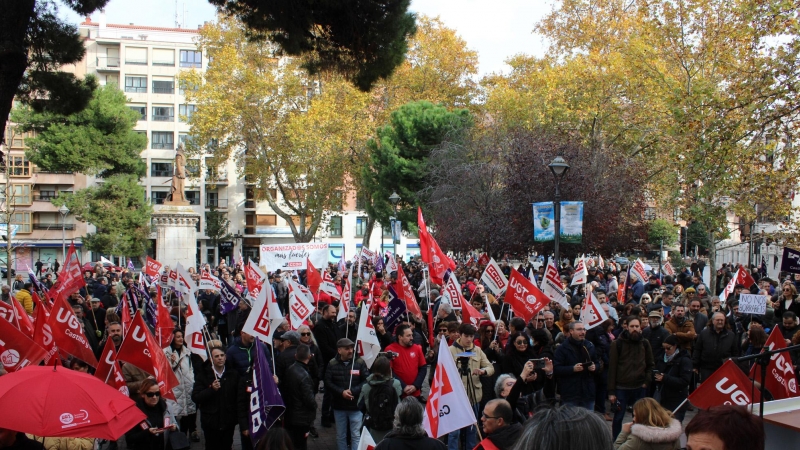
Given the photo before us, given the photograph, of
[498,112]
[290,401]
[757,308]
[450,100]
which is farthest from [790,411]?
[450,100]

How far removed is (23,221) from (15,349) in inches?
2325

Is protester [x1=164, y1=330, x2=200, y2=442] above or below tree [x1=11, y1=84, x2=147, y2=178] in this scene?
below

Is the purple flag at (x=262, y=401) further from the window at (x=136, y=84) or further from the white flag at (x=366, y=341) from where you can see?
the window at (x=136, y=84)

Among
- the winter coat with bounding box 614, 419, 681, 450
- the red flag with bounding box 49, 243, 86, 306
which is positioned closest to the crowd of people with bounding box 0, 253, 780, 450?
the winter coat with bounding box 614, 419, 681, 450

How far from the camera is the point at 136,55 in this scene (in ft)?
214

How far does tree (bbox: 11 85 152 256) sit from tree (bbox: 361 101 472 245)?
19.3 m

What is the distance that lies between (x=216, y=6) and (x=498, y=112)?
31.0m

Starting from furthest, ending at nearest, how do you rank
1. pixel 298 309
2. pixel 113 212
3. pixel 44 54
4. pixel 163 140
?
pixel 163 140 → pixel 113 212 → pixel 298 309 → pixel 44 54

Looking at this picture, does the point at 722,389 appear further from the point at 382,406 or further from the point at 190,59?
the point at 190,59

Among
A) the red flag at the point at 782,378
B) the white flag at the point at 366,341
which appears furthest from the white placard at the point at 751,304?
the white flag at the point at 366,341

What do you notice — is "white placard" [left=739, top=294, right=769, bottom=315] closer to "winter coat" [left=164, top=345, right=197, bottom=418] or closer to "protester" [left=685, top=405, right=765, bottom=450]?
"winter coat" [left=164, top=345, right=197, bottom=418]

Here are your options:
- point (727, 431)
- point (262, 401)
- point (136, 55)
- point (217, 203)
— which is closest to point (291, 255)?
point (262, 401)

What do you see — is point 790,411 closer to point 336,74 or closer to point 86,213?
point 336,74

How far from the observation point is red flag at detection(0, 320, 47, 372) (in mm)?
7676
